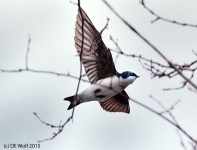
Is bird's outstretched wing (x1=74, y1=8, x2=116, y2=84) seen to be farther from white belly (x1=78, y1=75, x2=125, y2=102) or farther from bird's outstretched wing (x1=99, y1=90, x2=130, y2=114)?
bird's outstretched wing (x1=99, y1=90, x2=130, y2=114)

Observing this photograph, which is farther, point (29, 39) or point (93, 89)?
point (93, 89)

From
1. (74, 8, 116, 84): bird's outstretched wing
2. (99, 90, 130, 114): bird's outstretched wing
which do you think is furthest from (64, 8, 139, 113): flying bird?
(99, 90, 130, 114): bird's outstretched wing

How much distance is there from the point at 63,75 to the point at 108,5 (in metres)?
1.09

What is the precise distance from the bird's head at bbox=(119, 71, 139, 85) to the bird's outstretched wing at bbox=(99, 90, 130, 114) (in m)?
1.23

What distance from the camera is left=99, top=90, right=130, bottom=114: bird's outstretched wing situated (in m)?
9.79

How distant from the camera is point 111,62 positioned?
28.9ft

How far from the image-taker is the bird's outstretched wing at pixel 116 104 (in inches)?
385

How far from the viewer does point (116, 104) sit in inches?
390

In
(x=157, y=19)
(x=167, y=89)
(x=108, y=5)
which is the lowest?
(x=167, y=89)

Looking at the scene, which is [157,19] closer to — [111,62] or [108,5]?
[111,62]

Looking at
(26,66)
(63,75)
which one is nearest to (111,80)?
(26,66)

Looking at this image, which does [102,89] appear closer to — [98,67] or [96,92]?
[96,92]

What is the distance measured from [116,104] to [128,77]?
4.91 feet

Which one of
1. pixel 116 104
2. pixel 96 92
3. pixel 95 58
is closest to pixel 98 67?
pixel 95 58
